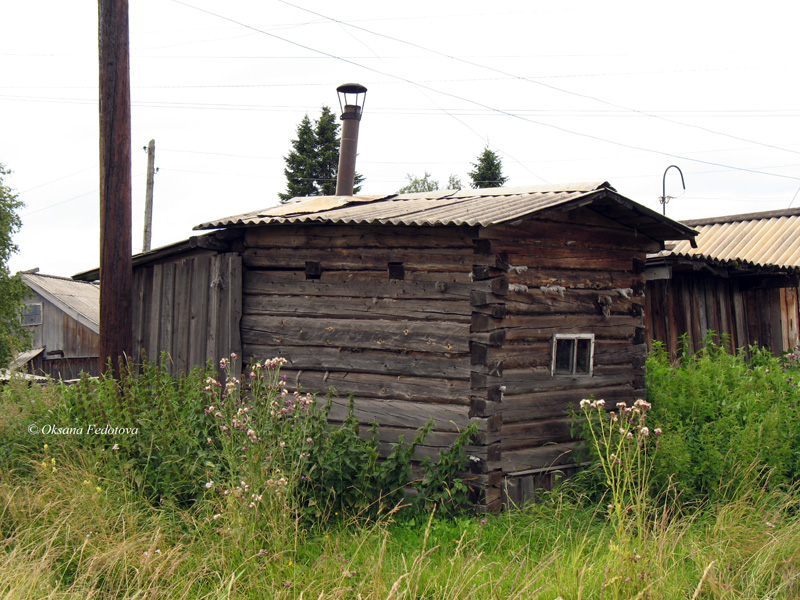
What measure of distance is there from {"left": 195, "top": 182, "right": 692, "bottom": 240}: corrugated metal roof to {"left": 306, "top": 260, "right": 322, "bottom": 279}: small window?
55 centimetres

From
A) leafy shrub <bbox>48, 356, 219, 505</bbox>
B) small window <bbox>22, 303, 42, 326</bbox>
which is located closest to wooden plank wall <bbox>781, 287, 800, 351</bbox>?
leafy shrub <bbox>48, 356, 219, 505</bbox>

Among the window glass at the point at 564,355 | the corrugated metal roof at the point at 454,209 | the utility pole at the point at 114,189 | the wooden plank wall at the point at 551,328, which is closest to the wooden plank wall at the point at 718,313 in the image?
the wooden plank wall at the point at 551,328

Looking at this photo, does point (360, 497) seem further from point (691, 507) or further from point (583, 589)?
point (691, 507)

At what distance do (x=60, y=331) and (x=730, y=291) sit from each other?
764 inches

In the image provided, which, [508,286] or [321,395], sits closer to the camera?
[508,286]

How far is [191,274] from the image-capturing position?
8.47 metres

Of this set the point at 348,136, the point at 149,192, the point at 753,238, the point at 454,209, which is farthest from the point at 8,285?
the point at 753,238

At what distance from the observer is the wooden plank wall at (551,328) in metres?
6.76

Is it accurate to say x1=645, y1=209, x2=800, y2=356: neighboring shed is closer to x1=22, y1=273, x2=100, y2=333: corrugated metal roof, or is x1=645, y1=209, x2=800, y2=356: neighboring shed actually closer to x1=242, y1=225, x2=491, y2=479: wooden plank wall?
x1=242, y1=225, x2=491, y2=479: wooden plank wall

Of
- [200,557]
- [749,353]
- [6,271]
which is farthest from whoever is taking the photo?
[6,271]

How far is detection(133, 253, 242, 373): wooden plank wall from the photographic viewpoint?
8.04 metres

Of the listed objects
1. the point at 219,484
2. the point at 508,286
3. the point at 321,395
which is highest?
the point at 508,286

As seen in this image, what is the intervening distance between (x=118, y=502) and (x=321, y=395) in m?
2.32

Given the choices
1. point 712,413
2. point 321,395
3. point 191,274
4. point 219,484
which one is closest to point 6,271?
point 191,274
